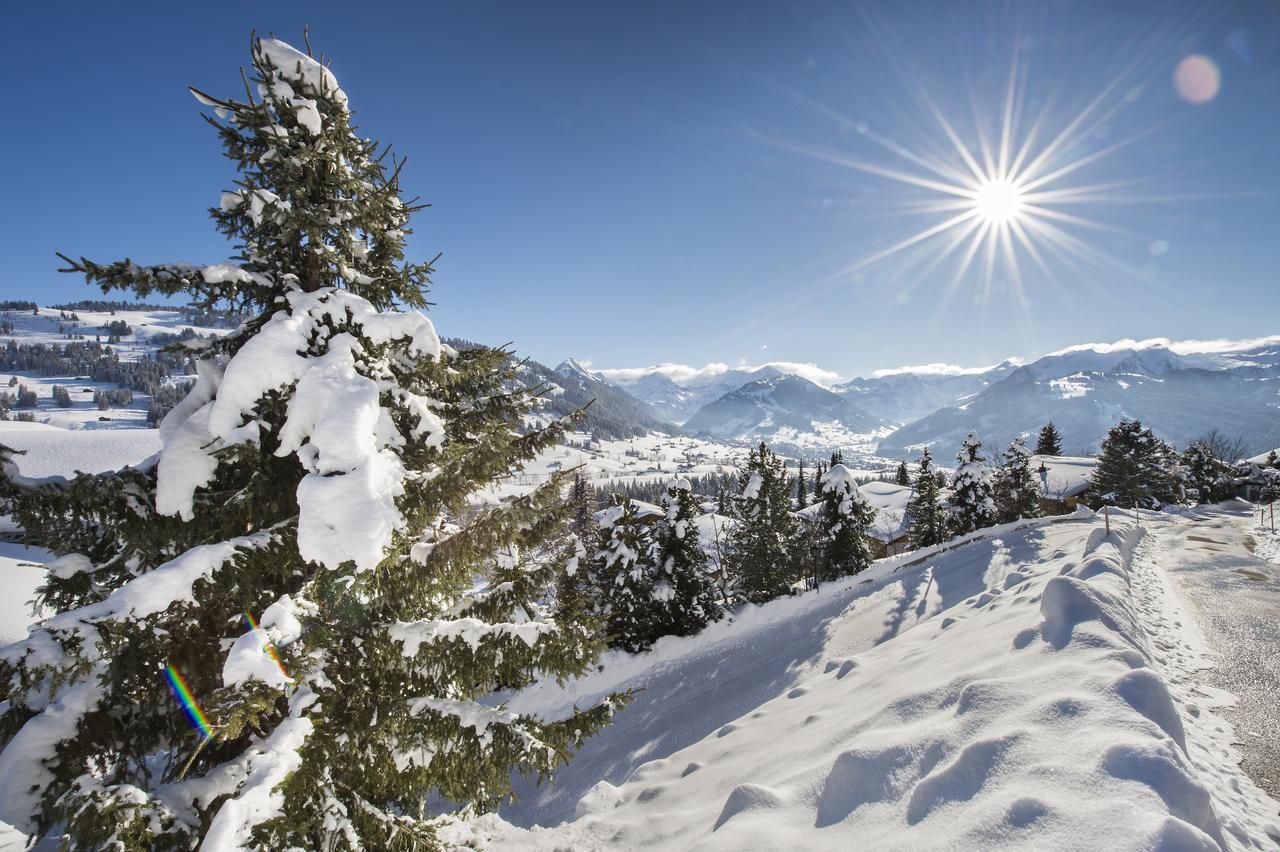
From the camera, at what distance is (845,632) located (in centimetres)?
1873

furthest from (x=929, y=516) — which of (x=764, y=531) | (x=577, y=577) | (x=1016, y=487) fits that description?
(x=577, y=577)

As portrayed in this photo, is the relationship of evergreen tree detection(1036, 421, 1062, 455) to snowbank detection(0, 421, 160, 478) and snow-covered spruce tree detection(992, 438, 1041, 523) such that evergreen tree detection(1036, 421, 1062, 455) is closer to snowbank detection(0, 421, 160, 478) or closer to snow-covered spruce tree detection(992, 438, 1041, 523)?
snow-covered spruce tree detection(992, 438, 1041, 523)

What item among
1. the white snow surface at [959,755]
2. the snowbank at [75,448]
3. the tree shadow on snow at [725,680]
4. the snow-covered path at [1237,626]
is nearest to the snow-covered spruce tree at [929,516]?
the tree shadow on snow at [725,680]

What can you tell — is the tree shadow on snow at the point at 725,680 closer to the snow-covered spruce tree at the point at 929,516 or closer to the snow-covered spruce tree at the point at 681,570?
the snow-covered spruce tree at the point at 681,570

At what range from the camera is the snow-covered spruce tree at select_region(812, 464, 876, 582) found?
33250 millimetres

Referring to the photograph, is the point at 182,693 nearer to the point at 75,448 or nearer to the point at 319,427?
the point at 319,427

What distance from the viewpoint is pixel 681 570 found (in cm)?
2356

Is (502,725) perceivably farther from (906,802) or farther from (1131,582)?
(1131,582)

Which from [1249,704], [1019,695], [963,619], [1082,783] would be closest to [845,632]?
[963,619]

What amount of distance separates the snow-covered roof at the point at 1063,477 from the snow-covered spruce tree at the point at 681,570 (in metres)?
A: 52.5

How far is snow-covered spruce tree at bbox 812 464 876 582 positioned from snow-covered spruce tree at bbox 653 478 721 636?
44.5ft

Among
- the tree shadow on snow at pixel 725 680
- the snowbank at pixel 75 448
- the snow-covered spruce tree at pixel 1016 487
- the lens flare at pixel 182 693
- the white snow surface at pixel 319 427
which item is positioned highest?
the snowbank at pixel 75 448

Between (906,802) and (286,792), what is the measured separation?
18.6 ft

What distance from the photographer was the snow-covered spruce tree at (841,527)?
3325cm
